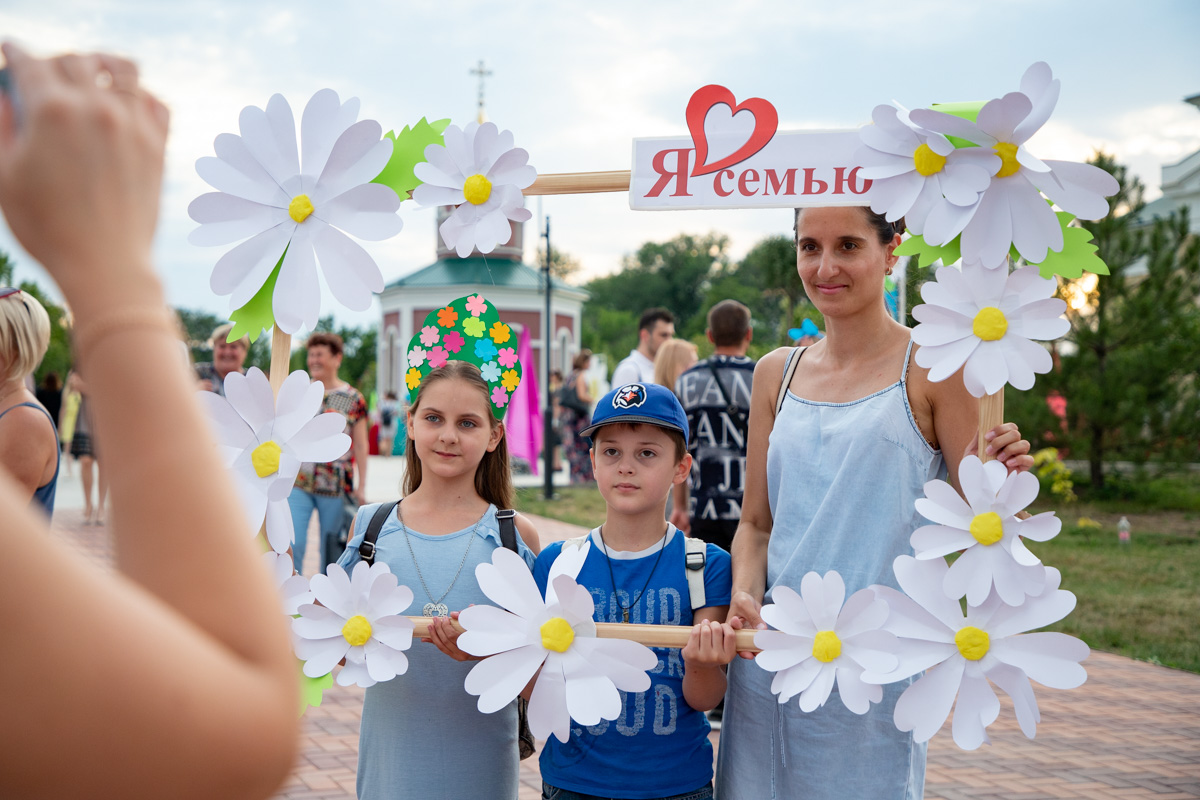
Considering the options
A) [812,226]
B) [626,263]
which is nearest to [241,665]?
[812,226]

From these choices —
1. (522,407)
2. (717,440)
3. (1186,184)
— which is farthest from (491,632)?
(1186,184)

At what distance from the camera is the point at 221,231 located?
6.41 feet

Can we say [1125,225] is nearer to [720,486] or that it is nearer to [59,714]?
[720,486]

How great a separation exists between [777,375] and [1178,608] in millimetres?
6567

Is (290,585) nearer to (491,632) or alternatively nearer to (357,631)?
(357,631)

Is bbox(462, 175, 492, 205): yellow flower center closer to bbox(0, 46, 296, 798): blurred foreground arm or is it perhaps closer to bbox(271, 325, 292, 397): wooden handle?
bbox(271, 325, 292, 397): wooden handle

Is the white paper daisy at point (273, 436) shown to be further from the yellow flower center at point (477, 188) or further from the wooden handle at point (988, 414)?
the wooden handle at point (988, 414)

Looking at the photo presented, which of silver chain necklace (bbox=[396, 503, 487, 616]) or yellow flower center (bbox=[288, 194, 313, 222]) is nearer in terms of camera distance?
yellow flower center (bbox=[288, 194, 313, 222])

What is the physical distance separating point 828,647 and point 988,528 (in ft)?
1.18

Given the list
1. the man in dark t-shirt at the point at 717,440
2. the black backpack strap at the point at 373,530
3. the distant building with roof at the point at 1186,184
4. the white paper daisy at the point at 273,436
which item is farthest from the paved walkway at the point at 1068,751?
the distant building with roof at the point at 1186,184

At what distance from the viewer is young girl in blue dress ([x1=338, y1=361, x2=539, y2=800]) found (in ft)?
7.19

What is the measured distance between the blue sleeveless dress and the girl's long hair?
2.97 feet

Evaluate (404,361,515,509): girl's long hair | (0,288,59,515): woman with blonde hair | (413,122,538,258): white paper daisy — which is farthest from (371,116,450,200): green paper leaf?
(0,288,59,515): woman with blonde hair

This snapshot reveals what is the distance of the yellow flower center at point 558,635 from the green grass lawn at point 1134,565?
192cm
